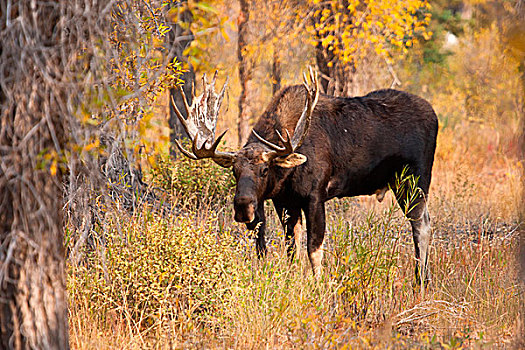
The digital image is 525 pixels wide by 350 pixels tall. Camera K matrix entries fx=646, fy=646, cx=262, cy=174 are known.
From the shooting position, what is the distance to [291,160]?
627 centimetres

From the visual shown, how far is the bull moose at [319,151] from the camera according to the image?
6312mm

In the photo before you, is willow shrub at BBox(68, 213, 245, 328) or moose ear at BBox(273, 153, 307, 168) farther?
moose ear at BBox(273, 153, 307, 168)

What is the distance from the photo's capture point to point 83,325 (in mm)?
4844

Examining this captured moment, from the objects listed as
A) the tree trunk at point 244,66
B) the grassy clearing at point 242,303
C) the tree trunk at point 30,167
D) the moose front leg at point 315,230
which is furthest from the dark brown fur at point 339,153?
the tree trunk at point 244,66

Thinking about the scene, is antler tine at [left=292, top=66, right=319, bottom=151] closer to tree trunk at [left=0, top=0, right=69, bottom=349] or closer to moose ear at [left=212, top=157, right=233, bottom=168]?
moose ear at [left=212, top=157, right=233, bottom=168]

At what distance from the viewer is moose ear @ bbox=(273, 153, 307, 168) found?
625 centimetres

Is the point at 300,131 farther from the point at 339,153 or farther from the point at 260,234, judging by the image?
the point at 260,234

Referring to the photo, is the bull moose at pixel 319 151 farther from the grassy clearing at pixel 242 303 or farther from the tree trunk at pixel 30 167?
the tree trunk at pixel 30 167

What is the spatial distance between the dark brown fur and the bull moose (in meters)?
0.01

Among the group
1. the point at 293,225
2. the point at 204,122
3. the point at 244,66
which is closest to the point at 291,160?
the point at 293,225

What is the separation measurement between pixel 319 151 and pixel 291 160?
1.60ft

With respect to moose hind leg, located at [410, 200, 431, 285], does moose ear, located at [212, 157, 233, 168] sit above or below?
above

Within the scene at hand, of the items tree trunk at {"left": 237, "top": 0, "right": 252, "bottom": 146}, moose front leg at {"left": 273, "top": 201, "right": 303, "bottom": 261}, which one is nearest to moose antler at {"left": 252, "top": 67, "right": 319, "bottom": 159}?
moose front leg at {"left": 273, "top": 201, "right": 303, "bottom": 261}

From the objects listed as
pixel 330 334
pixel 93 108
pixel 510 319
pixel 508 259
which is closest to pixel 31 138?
pixel 93 108
